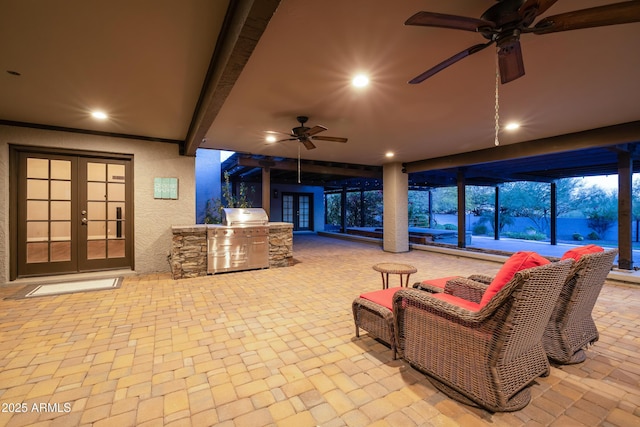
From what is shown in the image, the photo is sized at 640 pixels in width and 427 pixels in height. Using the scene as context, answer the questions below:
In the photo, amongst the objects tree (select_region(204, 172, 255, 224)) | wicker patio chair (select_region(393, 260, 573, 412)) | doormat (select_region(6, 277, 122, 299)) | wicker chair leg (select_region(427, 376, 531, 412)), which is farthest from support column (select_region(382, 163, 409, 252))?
doormat (select_region(6, 277, 122, 299))

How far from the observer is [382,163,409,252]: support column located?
7.68 metres

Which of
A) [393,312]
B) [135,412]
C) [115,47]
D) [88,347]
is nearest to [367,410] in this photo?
[393,312]

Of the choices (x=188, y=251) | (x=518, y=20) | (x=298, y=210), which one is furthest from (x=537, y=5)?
(x=298, y=210)

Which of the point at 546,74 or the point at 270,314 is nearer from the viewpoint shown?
the point at 546,74

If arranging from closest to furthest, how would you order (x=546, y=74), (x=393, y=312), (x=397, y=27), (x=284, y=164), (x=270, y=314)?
(x=397, y=27)
(x=393, y=312)
(x=546, y=74)
(x=270, y=314)
(x=284, y=164)

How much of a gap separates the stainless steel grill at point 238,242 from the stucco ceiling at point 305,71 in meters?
1.74

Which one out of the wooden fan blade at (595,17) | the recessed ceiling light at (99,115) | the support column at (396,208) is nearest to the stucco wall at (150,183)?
the recessed ceiling light at (99,115)

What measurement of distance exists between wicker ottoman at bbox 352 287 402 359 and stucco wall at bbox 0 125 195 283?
4.28 m

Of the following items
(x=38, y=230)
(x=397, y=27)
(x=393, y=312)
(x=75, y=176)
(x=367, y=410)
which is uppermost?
(x=397, y=27)

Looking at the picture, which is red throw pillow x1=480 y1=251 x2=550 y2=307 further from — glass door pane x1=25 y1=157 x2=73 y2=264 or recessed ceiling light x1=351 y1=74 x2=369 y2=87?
glass door pane x1=25 y1=157 x2=73 y2=264

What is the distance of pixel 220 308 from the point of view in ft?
11.0

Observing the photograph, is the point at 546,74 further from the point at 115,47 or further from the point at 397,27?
the point at 115,47

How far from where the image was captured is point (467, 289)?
2494 mm

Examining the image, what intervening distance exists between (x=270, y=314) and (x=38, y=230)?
441cm
